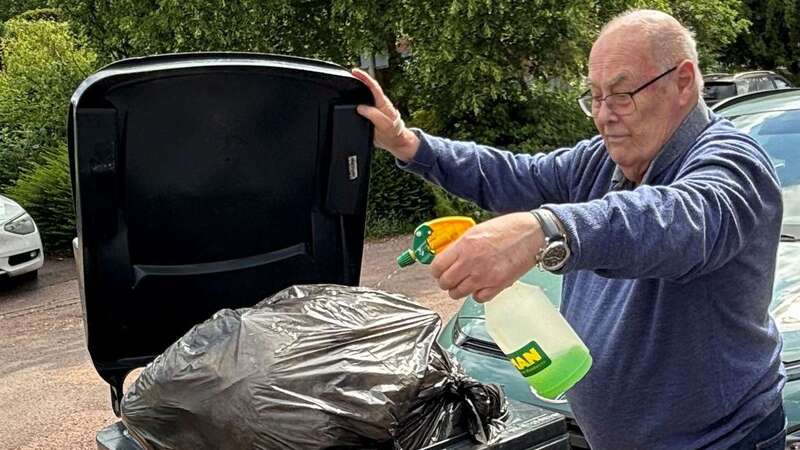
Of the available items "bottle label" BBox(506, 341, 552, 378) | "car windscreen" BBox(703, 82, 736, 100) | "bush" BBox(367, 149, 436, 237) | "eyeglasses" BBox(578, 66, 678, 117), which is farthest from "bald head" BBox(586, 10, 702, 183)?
"car windscreen" BBox(703, 82, 736, 100)

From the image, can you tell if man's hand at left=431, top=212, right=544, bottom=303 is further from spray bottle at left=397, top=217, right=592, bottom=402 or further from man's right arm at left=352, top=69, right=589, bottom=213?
man's right arm at left=352, top=69, right=589, bottom=213

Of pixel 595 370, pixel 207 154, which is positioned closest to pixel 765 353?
pixel 595 370

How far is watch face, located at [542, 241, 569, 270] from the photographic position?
145cm

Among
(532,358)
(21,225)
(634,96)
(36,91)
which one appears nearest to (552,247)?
(532,358)

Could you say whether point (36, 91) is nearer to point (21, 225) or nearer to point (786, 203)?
point (21, 225)

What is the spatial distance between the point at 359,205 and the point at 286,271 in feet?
0.98

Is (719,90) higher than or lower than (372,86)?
lower

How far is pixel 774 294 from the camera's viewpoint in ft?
11.5

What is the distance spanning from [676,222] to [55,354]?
20.7ft

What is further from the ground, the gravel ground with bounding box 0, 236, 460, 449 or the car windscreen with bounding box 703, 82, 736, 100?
the car windscreen with bounding box 703, 82, 736, 100

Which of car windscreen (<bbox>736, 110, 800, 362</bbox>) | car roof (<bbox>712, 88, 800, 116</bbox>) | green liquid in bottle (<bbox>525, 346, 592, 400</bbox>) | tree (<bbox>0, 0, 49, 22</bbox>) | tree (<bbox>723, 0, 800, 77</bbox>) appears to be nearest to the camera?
green liquid in bottle (<bbox>525, 346, 592, 400</bbox>)

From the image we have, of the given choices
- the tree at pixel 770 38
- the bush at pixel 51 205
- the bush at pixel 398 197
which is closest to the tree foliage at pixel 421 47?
the bush at pixel 398 197

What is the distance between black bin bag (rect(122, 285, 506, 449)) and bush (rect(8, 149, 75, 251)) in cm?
912

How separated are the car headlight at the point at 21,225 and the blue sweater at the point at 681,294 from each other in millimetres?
7855
